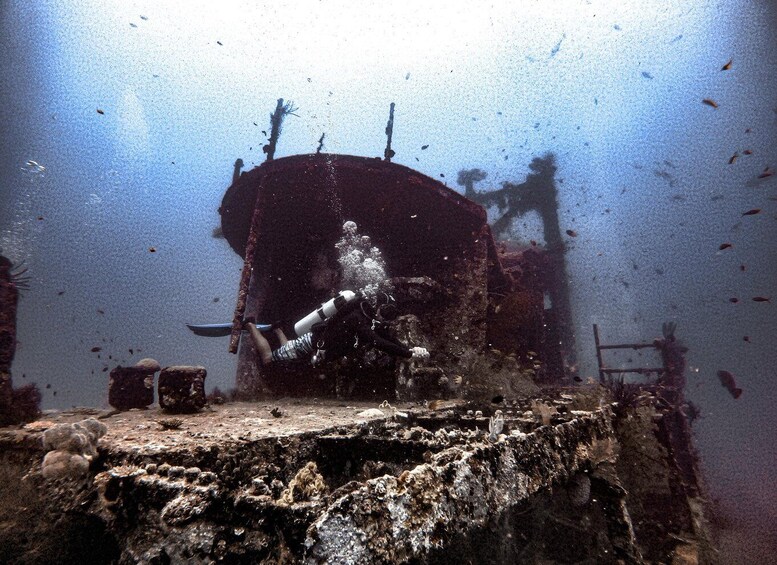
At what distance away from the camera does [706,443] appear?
52.9 meters

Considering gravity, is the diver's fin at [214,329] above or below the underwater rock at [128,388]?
above

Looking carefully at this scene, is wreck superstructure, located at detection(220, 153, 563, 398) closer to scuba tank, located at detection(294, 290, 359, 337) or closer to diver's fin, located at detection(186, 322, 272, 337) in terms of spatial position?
diver's fin, located at detection(186, 322, 272, 337)

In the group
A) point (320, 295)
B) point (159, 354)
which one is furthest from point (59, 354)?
point (320, 295)

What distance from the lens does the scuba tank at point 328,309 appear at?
655 cm

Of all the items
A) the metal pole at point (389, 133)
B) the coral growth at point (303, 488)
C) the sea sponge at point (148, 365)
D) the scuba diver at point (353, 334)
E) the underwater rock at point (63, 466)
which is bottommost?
A: the underwater rock at point (63, 466)

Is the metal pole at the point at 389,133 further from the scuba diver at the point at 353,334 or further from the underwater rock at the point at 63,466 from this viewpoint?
the underwater rock at the point at 63,466

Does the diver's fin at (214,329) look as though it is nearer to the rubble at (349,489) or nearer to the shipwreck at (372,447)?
the shipwreck at (372,447)

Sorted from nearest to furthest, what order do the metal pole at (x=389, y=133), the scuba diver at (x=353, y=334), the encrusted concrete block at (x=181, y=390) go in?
the encrusted concrete block at (x=181, y=390) → the scuba diver at (x=353, y=334) → the metal pole at (x=389, y=133)

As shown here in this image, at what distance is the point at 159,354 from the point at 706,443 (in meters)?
153

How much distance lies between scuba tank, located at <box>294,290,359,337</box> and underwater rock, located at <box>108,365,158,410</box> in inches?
112

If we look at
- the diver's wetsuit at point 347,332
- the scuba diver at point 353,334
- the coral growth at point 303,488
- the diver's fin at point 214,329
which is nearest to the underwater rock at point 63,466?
the coral growth at point 303,488

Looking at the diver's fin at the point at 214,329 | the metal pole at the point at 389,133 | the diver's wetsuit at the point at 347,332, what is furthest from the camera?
the diver's fin at the point at 214,329

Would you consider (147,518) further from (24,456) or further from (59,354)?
(59,354)

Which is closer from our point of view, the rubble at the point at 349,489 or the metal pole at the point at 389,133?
the rubble at the point at 349,489
